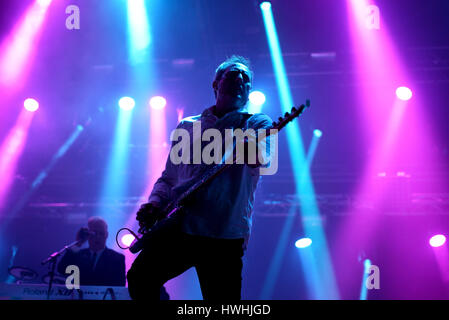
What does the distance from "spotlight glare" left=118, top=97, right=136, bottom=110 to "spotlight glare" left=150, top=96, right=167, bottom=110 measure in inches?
14.9

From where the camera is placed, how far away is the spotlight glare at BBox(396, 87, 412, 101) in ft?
25.3

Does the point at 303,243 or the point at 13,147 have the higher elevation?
the point at 13,147

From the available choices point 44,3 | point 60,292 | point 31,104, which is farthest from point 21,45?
point 60,292

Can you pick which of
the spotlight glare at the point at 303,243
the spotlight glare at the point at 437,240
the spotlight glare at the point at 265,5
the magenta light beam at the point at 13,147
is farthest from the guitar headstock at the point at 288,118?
the spotlight glare at the point at 437,240

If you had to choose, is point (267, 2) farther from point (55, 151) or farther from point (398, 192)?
point (55, 151)

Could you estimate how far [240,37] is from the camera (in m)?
7.32

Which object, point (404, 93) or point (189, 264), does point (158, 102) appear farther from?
point (189, 264)

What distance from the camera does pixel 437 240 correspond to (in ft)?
28.3

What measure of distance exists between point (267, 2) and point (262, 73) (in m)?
1.37

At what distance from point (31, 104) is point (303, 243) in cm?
629

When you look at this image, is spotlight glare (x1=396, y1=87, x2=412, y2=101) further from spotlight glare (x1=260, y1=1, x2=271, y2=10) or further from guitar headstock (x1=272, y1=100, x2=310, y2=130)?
guitar headstock (x1=272, y1=100, x2=310, y2=130)

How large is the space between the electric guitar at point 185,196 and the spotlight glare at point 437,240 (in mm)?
7797

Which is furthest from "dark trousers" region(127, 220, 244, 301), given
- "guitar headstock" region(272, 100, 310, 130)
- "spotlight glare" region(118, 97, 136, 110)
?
"spotlight glare" region(118, 97, 136, 110)
